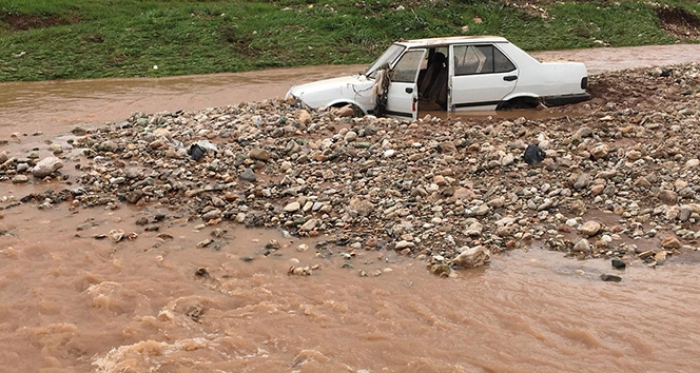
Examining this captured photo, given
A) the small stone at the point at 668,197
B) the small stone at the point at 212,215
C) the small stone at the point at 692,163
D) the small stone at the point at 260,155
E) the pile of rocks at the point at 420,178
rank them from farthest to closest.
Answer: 1. the small stone at the point at 260,155
2. the small stone at the point at 692,163
3. the small stone at the point at 212,215
4. the small stone at the point at 668,197
5. the pile of rocks at the point at 420,178

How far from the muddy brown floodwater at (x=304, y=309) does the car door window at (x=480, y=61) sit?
489 centimetres

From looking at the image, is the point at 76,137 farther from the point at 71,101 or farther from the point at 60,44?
the point at 60,44

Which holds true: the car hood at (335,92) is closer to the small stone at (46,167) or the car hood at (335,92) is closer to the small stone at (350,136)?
the small stone at (350,136)

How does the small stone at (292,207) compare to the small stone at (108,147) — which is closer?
the small stone at (292,207)

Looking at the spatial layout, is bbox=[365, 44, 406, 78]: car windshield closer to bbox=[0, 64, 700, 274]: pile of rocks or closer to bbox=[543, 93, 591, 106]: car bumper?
bbox=[0, 64, 700, 274]: pile of rocks

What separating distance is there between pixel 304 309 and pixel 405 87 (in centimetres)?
544

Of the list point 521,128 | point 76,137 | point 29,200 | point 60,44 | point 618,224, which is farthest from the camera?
point 60,44

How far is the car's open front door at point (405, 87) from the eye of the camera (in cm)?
950

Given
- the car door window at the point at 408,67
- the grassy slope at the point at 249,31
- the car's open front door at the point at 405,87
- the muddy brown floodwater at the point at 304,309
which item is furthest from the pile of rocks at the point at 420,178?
the grassy slope at the point at 249,31

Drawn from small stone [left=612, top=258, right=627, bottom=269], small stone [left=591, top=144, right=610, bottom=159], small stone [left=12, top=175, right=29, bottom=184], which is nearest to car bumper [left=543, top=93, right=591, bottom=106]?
small stone [left=591, top=144, right=610, bottom=159]

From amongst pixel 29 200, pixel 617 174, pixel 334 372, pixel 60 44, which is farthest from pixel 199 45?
pixel 334 372

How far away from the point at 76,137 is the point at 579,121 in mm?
7275

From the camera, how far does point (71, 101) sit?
49.1 feet

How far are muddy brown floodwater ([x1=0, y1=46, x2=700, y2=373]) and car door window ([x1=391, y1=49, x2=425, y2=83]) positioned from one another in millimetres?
4244
